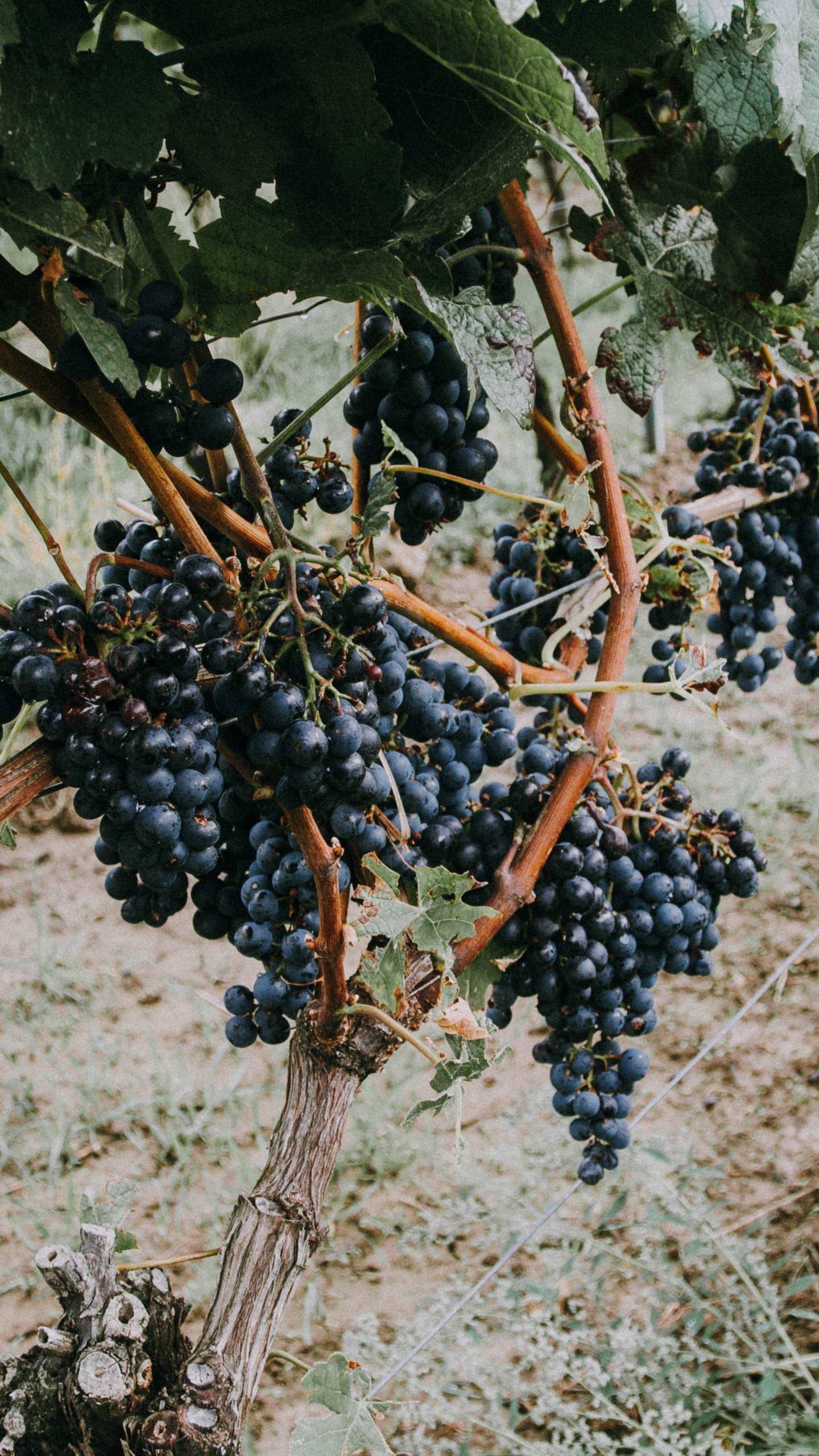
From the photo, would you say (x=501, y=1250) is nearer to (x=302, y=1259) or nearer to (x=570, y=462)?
(x=302, y=1259)

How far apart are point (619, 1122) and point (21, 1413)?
0.51m

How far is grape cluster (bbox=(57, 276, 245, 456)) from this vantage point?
0.49m

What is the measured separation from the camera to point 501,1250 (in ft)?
5.79

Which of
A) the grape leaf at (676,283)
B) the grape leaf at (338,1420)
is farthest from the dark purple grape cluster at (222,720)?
the grape leaf at (676,283)

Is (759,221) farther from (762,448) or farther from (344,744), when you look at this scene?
(344,744)

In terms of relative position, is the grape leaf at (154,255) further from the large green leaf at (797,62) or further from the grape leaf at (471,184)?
the large green leaf at (797,62)

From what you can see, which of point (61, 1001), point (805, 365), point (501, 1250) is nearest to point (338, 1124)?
point (805, 365)

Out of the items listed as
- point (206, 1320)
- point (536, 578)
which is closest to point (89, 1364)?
point (206, 1320)

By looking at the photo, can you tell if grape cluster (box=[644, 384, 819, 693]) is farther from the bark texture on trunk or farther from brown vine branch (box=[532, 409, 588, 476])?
the bark texture on trunk

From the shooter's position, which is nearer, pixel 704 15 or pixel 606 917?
pixel 704 15

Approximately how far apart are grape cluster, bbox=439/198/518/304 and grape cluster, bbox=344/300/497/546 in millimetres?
78

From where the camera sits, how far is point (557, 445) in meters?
0.93

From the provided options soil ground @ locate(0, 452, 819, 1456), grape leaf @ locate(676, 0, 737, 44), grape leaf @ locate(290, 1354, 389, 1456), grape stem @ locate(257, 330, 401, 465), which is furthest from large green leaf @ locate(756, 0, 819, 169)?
soil ground @ locate(0, 452, 819, 1456)

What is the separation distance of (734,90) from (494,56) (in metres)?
0.31
